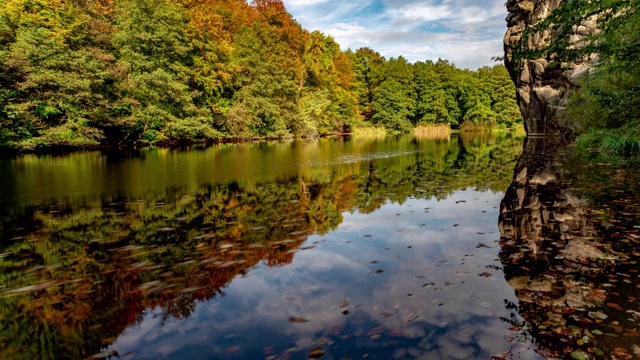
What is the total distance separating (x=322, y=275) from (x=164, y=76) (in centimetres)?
3669

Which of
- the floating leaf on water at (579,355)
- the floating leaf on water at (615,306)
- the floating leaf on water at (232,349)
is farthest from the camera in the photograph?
the floating leaf on water at (615,306)

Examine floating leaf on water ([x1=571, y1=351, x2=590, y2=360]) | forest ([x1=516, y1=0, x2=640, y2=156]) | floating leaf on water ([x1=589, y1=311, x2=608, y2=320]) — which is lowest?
floating leaf on water ([x1=571, y1=351, x2=590, y2=360])

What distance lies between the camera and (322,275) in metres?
5.78

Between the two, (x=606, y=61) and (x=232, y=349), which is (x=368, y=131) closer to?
(x=606, y=61)

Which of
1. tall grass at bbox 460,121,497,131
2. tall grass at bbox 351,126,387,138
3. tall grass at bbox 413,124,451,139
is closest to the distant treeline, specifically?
tall grass at bbox 351,126,387,138

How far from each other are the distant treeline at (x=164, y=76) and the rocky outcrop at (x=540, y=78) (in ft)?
100

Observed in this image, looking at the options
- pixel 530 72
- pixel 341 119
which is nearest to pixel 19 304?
pixel 530 72

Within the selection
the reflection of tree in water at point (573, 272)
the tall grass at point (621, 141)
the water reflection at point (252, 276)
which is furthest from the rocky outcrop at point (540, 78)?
the water reflection at point (252, 276)

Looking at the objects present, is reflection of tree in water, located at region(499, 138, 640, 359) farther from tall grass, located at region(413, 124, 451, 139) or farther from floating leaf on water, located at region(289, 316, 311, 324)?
tall grass, located at region(413, 124, 451, 139)

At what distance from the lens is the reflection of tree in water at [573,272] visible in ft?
12.2

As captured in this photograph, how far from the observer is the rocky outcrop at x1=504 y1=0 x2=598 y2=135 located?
37.4 meters

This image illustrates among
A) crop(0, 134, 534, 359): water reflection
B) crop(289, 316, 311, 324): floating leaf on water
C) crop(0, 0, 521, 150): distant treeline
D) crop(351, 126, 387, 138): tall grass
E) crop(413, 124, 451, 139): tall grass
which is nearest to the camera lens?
crop(0, 134, 534, 359): water reflection

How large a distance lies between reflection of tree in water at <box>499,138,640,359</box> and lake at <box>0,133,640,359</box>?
0.08 ft

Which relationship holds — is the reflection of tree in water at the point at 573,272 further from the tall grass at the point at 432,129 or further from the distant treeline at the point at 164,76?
the tall grass at the point at 432,129
